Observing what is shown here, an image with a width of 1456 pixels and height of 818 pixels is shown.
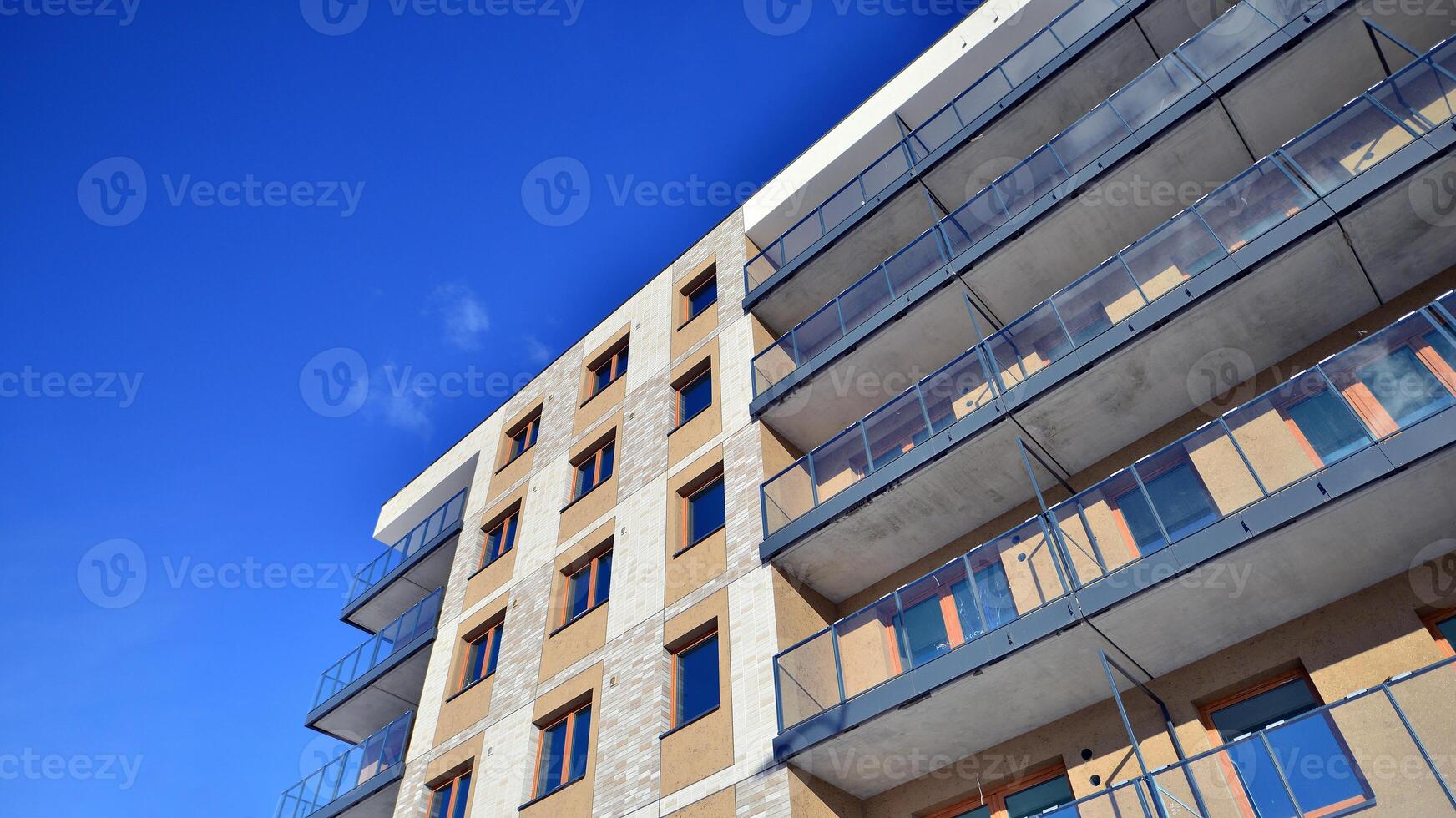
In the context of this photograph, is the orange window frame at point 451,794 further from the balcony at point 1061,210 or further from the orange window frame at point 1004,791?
the orange window frame at point 1004,791

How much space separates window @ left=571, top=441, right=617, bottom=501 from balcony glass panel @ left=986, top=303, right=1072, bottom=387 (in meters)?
8.01

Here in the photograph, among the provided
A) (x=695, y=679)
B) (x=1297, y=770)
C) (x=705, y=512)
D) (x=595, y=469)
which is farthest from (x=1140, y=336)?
(x=595, y=469)

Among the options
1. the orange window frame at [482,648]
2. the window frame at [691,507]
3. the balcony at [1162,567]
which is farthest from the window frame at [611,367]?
the balcony at [1162,567]

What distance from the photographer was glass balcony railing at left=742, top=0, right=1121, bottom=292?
15.6m

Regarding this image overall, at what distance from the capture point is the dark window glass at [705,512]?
50.2ft

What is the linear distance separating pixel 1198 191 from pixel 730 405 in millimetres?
7632

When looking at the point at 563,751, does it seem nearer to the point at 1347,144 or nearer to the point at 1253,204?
the point at 1253,204

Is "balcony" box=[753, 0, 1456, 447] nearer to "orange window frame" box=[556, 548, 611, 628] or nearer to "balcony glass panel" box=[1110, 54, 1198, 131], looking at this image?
"balcony glass panel" box=[1110, 54, 1198, 131]

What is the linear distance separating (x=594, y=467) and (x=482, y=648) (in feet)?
13.1

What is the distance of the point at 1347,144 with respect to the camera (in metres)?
10.5

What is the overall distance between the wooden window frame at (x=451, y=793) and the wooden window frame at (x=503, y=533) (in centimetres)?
431

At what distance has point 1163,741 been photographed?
32.6 ft

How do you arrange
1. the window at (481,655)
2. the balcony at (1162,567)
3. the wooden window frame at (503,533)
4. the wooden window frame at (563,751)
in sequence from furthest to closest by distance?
the wooden window frame at (503,533) → the window at (481,655) → the wooden window frame at (563,751) → the balcony at (1162,567)

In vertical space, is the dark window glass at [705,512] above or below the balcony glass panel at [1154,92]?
below
